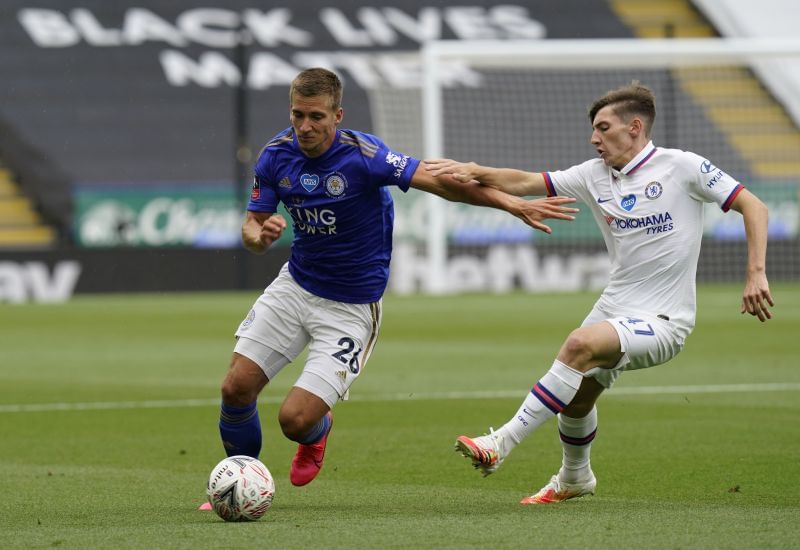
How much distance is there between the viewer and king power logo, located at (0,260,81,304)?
2434 centimetres

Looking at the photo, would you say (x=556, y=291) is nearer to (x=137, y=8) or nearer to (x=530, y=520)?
(x=137, y=8)

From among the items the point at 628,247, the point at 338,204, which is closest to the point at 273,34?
the point at 338,204

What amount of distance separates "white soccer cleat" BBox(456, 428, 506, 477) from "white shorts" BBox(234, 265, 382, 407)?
3.22ft

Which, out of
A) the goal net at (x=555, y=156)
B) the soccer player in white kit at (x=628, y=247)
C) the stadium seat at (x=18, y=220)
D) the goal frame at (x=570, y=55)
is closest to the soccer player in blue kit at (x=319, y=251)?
the soccer player in white kit at (x=628, y=247)

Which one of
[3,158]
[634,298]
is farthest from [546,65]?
[634,298]

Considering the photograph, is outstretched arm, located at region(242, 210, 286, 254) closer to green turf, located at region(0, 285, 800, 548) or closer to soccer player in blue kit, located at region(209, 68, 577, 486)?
soccer player in blue kit, located at region(209, 68, 577, 486)

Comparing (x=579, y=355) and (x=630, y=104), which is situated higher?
(x=630, y=104)

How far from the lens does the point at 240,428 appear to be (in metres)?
6.59

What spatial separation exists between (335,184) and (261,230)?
502 millimetres

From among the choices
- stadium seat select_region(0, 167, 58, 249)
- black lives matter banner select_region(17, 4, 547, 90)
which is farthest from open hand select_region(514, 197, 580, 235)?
black lives matter banner select_region(17, 4, 547, 90)

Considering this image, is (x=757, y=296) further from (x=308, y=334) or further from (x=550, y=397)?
(x=308, y=334)

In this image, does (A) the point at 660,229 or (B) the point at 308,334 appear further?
(B) the point at 308,334

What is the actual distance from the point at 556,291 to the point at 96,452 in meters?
17.2

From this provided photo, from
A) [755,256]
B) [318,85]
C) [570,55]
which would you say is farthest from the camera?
[570,55]
